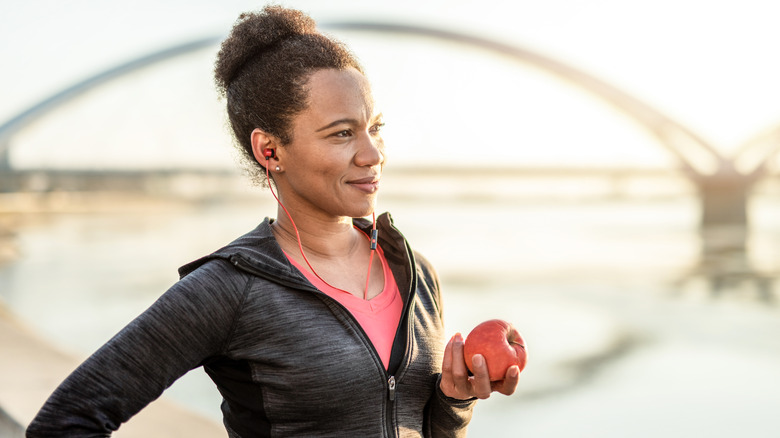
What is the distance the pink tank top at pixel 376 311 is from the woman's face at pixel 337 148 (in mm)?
143

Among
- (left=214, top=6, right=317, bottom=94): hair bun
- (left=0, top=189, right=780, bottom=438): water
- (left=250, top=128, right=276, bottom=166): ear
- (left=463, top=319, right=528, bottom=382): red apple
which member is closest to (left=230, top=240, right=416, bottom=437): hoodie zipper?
(left=463, top=319, right=528, bottom=382): red apple

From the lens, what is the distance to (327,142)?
122 cm

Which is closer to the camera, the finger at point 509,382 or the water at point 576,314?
the finger at point 509,382

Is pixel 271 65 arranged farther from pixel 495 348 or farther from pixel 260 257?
pixel 495 348

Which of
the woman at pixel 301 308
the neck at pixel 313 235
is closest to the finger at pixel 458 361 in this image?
the woman at pixel 301 308

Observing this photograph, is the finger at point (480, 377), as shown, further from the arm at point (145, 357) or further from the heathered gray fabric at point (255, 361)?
the arm at point (145, 357)

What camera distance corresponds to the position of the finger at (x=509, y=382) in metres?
1.19

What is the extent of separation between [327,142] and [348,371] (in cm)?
40

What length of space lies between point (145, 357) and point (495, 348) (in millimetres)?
590

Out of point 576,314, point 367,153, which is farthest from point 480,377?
point 576,314

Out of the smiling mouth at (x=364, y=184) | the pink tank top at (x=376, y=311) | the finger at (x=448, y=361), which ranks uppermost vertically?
the smiling mouth at (x=364, y=184)

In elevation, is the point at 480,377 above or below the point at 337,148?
below

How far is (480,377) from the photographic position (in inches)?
46.5

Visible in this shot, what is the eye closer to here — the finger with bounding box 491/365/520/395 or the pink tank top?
the pink tank top
